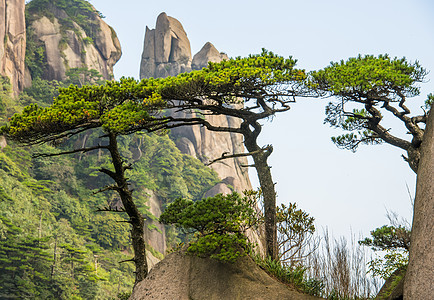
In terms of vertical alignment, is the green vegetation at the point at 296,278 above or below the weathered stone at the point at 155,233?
below

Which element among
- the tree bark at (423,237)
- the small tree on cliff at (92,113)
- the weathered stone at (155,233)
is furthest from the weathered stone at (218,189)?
the tree bark at (423,237)

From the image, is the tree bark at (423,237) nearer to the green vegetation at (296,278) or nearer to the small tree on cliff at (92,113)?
the green vegetation at (296,278)

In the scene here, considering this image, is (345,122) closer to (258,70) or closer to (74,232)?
(258,70)

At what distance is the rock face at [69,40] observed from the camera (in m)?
34.7

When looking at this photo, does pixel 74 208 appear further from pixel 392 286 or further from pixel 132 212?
pixel 392 286

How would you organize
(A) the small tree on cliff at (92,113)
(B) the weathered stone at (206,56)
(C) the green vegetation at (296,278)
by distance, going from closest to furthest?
(A) the small tree on cliff at (92,113) → (C) the green vegetation at (296,278) → (B) the weathered stone at (206,56)

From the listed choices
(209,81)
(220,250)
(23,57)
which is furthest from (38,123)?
(23,57)

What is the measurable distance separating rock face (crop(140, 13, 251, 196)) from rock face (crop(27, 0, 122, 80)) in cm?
511

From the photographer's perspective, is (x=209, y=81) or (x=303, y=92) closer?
(x=209, y=81)

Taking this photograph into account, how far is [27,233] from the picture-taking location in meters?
19.8

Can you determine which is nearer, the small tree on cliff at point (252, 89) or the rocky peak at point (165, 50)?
the small tree on cliff at point (252, 89)

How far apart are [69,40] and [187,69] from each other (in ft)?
42.6

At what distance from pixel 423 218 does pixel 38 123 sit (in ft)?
17.5

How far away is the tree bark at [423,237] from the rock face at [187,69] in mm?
33769
